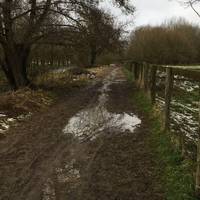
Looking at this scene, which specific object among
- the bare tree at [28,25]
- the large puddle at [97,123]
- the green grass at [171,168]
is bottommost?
the large puddle at [97,123]

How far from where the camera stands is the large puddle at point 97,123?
10.0 meters

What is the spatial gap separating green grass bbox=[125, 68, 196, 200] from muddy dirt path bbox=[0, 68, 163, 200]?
15 cm

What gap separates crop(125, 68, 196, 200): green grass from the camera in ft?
19.0

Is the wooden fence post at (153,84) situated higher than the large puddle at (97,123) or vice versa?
the wooden fence post at (153,84)

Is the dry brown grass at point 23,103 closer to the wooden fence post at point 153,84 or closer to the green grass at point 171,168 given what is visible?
the wooden fence post at point 153,84

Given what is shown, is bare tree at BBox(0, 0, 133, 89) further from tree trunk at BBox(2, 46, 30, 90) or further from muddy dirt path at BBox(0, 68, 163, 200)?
muddy dirt path at BBox(0, 68, 163, 200)

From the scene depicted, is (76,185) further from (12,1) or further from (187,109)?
(12,1)

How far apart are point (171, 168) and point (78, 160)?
1.74 meters

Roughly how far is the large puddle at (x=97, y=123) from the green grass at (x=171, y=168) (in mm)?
1189

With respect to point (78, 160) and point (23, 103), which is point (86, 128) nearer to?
point (78, 160)

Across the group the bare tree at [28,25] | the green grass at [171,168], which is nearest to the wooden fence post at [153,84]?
the green grass at [171,168]

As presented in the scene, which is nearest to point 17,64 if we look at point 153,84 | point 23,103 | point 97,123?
point 23,103

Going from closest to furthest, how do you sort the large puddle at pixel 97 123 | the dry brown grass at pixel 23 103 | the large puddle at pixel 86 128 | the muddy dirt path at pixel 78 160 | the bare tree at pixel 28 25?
the muddy dirt path at pixel 78 160
the large puddle at pixel 86 128
the large puddle at pixel 97 123
the dry brown grass at pixel 23 103
the bare tree at pixel 28 25

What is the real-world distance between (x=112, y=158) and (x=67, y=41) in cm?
1523
